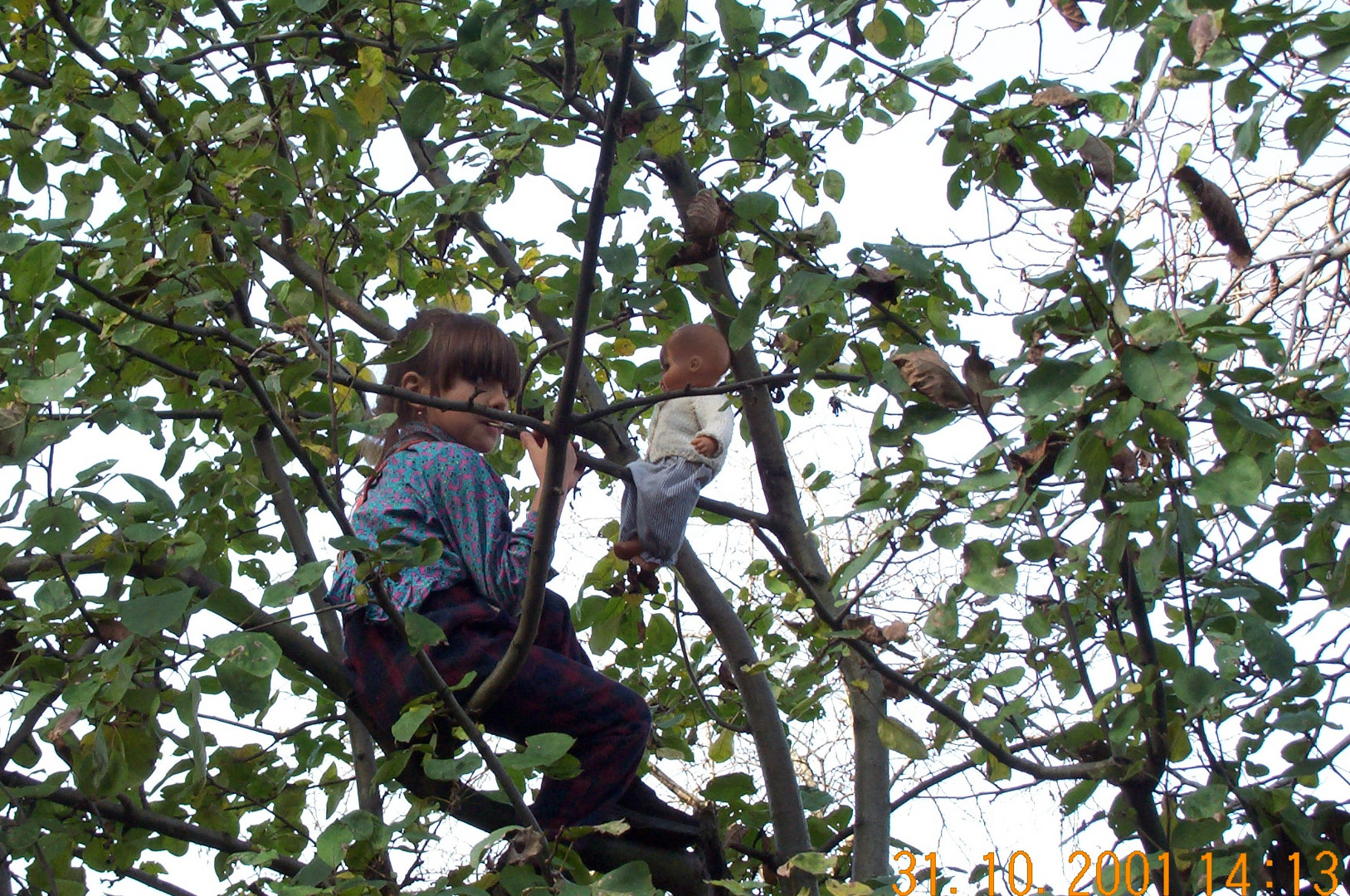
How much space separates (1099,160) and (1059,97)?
141 mm

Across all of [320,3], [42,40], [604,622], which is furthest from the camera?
[42,40]

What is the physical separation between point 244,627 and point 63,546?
0.26 m

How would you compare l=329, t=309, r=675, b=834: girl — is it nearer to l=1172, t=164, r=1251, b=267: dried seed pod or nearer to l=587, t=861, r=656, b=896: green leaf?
l=587, t=861, r=656, b=896: green leaf

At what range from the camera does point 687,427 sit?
8.40 feet

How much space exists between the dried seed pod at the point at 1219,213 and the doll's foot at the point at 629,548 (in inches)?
44.1

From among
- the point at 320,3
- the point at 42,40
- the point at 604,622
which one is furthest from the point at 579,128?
the point at 42,40

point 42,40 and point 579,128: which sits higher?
point 42,40

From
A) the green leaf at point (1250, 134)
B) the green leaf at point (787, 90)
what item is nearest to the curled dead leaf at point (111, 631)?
the green leaf at point (787, 90)

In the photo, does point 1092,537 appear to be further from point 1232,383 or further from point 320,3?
point 320,3

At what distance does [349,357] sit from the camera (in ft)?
7.13

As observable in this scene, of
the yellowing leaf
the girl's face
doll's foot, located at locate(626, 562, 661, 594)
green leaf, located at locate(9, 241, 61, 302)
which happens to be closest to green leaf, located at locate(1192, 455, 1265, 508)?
doll's foot, located at locate(626, 562, 661, 594)

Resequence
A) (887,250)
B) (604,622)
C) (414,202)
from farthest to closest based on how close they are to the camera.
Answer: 1. (604,622)
2. (414,202)
3. (887,250)

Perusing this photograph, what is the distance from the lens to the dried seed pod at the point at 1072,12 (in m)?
2.15

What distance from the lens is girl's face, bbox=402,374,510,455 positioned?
7.98 feet
